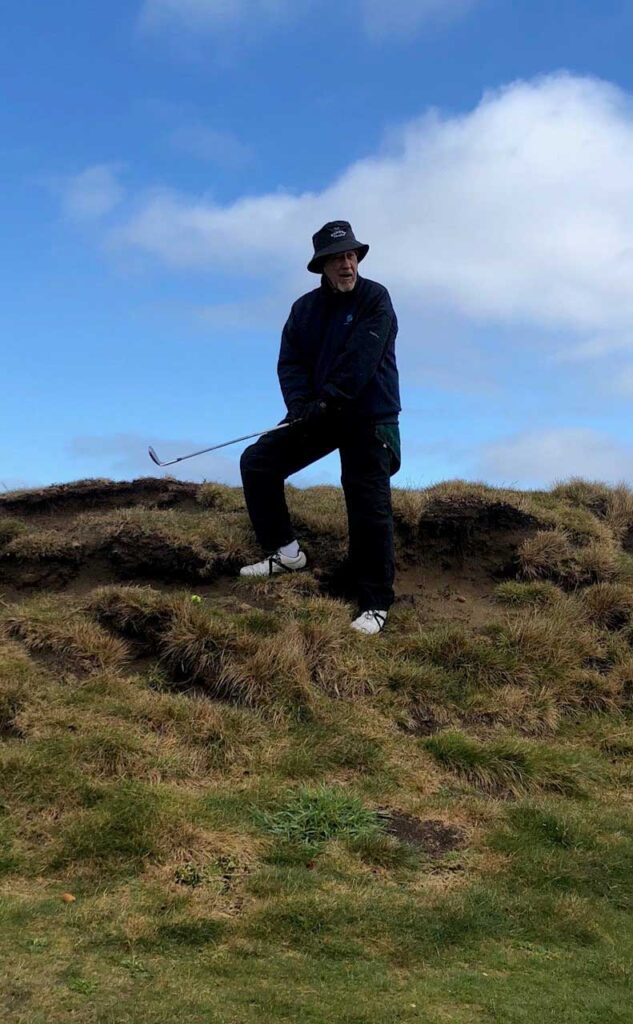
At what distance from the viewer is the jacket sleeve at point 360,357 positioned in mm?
7922

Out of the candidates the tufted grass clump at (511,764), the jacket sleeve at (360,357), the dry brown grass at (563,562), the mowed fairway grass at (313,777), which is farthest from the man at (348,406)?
the dry brown grass at (563,562)

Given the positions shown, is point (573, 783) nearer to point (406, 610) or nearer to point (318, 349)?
point (406, 610)

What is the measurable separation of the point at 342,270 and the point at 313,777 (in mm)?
4159

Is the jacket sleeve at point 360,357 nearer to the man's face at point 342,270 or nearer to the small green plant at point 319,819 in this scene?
the man's face at point 342,270

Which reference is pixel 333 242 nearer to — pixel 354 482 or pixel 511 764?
pixel 354 482

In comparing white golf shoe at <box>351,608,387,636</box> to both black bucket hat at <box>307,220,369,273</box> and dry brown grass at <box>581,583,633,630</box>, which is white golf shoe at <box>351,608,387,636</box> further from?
black bucket hat at <box>307,220,369,273</box>

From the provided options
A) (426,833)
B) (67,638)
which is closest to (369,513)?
(67,638)

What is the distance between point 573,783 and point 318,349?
4.12 meters

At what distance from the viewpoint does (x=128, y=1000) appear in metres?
3.79

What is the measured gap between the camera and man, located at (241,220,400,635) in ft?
26.2

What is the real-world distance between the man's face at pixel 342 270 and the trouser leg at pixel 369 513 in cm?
124

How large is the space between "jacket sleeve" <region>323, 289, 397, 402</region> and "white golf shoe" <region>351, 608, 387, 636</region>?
1.85 metres

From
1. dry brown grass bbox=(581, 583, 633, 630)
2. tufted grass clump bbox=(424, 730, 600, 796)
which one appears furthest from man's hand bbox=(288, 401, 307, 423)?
dry brown grass bbox=(581, 583, 633, 630)

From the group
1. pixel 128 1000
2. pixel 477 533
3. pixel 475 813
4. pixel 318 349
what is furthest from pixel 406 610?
pixel 128 1000
